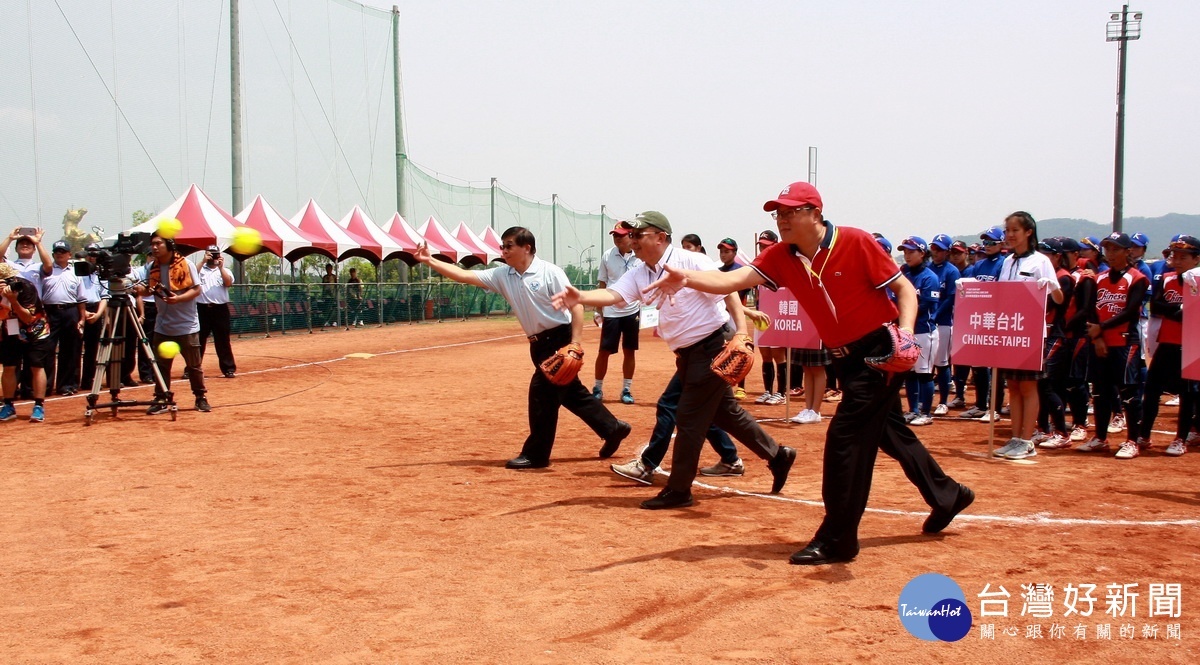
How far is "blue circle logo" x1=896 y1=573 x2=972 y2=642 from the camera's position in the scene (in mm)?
4105

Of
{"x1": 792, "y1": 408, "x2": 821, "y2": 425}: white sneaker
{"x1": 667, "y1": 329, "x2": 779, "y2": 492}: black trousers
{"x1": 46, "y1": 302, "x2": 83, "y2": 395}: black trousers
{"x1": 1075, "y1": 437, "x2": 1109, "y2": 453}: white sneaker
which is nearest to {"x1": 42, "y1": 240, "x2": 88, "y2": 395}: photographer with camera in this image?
{"x1": 46, "y1": 302, "x2": 83, "y2": 395}: black trousers

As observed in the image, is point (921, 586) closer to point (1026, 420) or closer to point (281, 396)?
point (1026, 420)

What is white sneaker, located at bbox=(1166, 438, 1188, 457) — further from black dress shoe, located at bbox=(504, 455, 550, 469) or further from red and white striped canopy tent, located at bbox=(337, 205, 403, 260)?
red and white striped canopy tent, located at bbox=(337, 205, 403, 260)

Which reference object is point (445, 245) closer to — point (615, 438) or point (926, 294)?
point (926, 294)

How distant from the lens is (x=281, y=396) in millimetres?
13227

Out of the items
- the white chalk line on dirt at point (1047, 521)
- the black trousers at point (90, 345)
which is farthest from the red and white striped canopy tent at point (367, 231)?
the white chalk line on dirt at point (1047, 521)

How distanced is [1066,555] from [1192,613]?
97 centimetres

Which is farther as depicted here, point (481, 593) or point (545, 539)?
point (545, 539)

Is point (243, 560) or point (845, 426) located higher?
point (845, 426)

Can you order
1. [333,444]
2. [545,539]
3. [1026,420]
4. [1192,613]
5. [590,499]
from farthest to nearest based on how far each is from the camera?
[333,444] < [1026,420] < [590,499] < [545,539] < [1192,613]

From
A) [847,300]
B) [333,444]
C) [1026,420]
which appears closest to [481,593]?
[847,300]

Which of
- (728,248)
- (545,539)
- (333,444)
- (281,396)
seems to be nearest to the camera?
(545,539)

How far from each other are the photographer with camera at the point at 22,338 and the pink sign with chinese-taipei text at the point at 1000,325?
32.5ft

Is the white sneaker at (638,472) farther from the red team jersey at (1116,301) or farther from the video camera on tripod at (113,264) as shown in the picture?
the video camera on tripod at (113,264)
